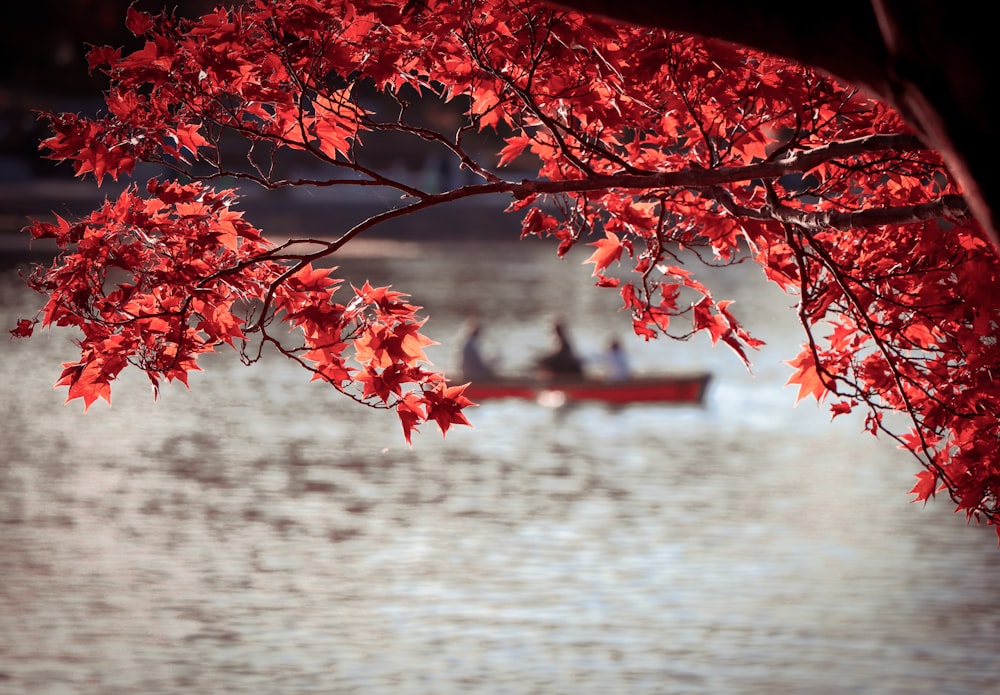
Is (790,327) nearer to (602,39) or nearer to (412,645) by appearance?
(412,645)

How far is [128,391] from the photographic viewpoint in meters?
23.4

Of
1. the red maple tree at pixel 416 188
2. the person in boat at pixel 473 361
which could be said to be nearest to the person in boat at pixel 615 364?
the person in boat at pixel 473 361

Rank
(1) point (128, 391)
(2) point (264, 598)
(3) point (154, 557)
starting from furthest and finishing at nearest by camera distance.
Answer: (1) point (128, 391), (3) point (154, 557), (2) point (264, 598)

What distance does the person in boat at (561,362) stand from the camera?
22.6 metres

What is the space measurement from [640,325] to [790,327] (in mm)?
27323

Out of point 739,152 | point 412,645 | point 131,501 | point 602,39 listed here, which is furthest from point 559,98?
point 131,501

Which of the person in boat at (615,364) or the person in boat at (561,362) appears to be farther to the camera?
the person in boat at (561,362)

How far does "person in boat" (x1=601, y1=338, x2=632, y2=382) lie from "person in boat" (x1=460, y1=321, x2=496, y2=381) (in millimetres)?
1992

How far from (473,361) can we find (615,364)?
8.08 ft

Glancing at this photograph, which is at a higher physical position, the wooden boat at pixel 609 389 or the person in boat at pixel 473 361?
the person in boat at pixel 473 361

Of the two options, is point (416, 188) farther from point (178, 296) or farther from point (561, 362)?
point (561, 362)

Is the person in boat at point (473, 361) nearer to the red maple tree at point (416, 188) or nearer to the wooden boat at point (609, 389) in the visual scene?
the wooden boat at point (609, 389)

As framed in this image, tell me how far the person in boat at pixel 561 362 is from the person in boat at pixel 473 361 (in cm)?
100

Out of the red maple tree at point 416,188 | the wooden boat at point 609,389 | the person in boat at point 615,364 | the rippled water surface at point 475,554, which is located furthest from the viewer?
the person in boat at point 615,364
